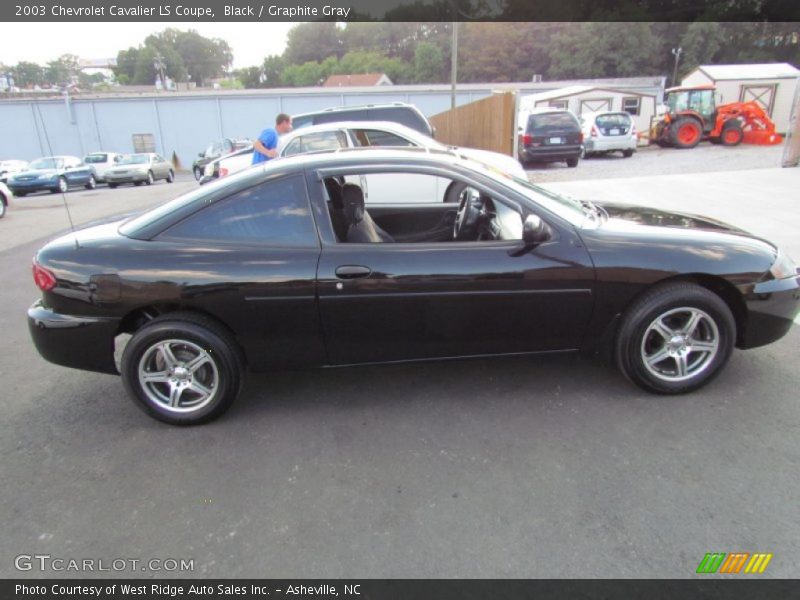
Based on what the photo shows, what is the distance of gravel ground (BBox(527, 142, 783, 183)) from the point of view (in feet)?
50.2

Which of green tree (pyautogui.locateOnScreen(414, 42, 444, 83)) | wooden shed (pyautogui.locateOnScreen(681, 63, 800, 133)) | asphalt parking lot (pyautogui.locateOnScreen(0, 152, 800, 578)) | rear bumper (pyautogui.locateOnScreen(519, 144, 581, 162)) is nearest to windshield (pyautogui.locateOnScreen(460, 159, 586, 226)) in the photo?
asphalt parking lot (pyautogui.locateOnScreen(0, 152, 800, 578))

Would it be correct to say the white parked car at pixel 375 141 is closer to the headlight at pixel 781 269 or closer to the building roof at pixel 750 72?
the headlight at pixel 781 269

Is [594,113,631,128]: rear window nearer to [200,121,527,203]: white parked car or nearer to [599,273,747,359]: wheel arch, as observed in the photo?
[200,121,527,203]: white parked car

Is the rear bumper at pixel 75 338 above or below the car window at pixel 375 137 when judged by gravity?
below

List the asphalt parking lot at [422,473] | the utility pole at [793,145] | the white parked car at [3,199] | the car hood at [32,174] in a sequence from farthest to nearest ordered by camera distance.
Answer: the car hood at [32,174]
the utility pole at [793,145]
the white parked car at [3,199]
the asphalt parking lot at [422,473]

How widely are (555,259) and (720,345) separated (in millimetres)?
1181

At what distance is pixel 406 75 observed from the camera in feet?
276

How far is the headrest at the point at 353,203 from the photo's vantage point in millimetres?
3539

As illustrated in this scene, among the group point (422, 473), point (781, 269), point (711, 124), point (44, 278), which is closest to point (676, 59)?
point (711, 124)

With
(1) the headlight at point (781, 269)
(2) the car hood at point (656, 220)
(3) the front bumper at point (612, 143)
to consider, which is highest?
(2) the car hood at point (656, 220)

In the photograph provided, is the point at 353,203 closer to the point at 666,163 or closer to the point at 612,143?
the point at 666,163

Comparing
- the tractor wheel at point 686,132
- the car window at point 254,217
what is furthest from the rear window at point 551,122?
the car window at point 254,217

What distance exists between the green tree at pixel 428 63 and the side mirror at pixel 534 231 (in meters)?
85.1

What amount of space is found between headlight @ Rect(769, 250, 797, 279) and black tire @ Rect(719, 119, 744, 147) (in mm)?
21982
